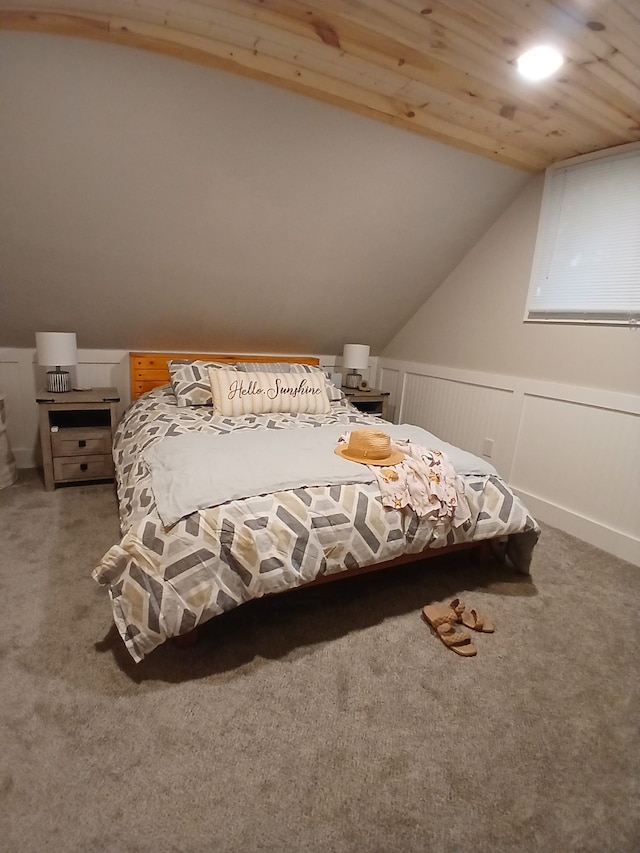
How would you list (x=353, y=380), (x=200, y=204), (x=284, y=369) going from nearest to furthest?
1. (x=200, y=204)
2. (x=284, y=369)
3. (x=353, y=380)

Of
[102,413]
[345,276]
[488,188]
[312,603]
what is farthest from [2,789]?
[488,188]

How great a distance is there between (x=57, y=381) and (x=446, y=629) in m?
2.65

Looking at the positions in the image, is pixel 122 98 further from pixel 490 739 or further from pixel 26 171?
pixel 490 739

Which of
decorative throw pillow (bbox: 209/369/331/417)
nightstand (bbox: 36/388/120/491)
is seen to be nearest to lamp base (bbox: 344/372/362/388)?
decorative throw pillow (bbox: 209/369/331/417)

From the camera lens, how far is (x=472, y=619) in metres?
1.74

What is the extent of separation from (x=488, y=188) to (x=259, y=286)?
1591mm

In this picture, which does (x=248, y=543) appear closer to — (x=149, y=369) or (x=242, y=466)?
(x=242, y=466)

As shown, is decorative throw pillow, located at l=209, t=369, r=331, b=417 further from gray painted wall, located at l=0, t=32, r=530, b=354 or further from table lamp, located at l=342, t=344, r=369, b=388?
table lamp, located at l=342, t=344, r=369, b=388

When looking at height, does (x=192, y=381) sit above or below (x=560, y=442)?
above

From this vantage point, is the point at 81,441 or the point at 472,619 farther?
the point at 81,441

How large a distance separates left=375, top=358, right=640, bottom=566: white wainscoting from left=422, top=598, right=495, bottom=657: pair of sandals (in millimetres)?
1145

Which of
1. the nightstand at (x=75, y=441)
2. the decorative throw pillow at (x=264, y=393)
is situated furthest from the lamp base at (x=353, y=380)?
the nightstand at (x=75, y=441)

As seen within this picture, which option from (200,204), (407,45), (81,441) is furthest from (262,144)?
(81,441)

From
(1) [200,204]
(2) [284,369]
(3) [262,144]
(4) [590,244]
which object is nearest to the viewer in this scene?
(3) [262,144]
